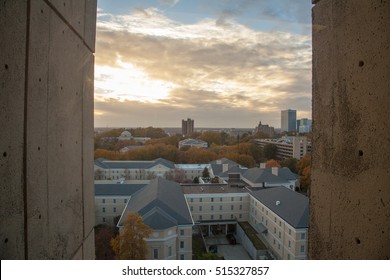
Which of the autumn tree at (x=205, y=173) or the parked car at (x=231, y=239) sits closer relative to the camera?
the parked car at (x=231, y=239)

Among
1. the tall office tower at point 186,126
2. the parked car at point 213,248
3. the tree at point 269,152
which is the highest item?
the tall office tower at point 186,126

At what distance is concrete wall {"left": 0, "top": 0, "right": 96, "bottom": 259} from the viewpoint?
45.9 inches

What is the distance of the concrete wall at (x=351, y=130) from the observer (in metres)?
1.34

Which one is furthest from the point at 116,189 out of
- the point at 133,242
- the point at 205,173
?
the point at 205,173

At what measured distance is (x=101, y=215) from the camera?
1962 centimetres

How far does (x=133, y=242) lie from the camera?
10.6 metres

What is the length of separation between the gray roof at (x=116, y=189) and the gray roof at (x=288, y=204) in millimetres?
9281

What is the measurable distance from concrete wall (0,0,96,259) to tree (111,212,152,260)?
9074mm

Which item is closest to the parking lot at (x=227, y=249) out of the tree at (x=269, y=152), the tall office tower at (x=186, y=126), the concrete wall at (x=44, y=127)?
the concrete wall at (x=44, y=127)

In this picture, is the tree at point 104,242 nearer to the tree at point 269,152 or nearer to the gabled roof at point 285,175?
the gabled roof at point 285,175

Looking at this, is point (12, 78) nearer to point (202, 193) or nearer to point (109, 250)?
point (109, 250)

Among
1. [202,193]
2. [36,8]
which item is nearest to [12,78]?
[36,8]

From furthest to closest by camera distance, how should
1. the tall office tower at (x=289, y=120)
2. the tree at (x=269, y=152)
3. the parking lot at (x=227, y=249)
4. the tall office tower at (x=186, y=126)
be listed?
the tall office tower at (x=186, y=126) < the tall office tower at (x=289, y=120) < the tree at (x=269, y=152) < the parking lot at (x=227, y=249)

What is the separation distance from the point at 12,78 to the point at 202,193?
61.8 ft
